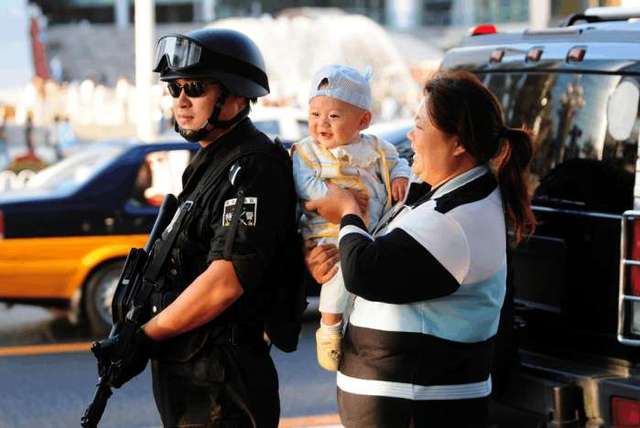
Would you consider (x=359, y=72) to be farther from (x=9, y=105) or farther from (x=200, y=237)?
(x=9, y=105)

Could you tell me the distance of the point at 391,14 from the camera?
6081 cm

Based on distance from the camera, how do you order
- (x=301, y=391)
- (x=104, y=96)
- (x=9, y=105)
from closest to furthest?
(x=301, y=391) < (x=9, y=105) < (x=104, y=96)

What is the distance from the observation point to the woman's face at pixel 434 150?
120 inches

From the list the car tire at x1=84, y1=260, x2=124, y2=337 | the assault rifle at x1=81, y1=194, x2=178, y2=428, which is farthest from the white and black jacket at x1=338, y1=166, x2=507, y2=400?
the car tire at x1=84, y1=260, x2=124, y2=337

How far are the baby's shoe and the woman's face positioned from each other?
540 mm

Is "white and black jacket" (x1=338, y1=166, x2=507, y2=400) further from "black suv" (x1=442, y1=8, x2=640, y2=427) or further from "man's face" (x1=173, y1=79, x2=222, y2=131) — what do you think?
"black suv" (x1=442, y1=8, x2=640, y2=427)

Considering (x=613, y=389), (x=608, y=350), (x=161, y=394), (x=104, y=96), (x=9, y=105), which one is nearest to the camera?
(x=161, y=394)

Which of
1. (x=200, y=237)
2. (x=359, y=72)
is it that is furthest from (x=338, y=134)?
(x=200, y=237)

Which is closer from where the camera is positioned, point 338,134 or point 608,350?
point 338,134

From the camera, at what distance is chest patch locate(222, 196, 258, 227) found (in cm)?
322

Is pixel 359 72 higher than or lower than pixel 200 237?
higher

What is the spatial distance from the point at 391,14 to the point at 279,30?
1909 cm

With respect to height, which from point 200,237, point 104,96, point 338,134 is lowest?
point 104,96

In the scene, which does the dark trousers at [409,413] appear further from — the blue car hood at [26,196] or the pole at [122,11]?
the pole at [122,11]
